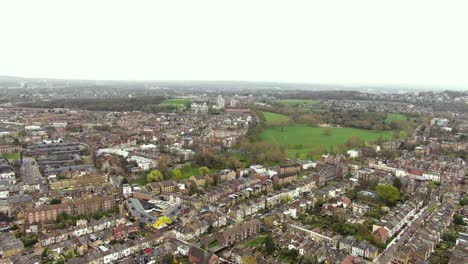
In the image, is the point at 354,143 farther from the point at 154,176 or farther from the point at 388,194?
the point at 154,176

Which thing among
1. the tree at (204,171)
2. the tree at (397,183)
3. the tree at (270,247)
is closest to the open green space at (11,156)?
the tree at (204,171)

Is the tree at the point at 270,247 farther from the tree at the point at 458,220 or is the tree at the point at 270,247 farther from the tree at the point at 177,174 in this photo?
the tree at the point at 177,174

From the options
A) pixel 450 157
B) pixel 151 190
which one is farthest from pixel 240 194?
pixel 450 157

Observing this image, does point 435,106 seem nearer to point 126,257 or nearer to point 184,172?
point 184,172

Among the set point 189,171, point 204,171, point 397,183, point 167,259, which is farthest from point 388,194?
point 189,171

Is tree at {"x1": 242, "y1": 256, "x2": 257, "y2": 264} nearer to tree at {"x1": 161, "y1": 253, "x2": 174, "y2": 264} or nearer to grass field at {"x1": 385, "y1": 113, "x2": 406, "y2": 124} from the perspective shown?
tree at {"x1": 161, "y1": 253, "x2": 174, "y2": 264}

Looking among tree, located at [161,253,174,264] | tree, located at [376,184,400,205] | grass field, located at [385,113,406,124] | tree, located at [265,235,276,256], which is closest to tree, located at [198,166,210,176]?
tree, located at [265,235,276,256]
